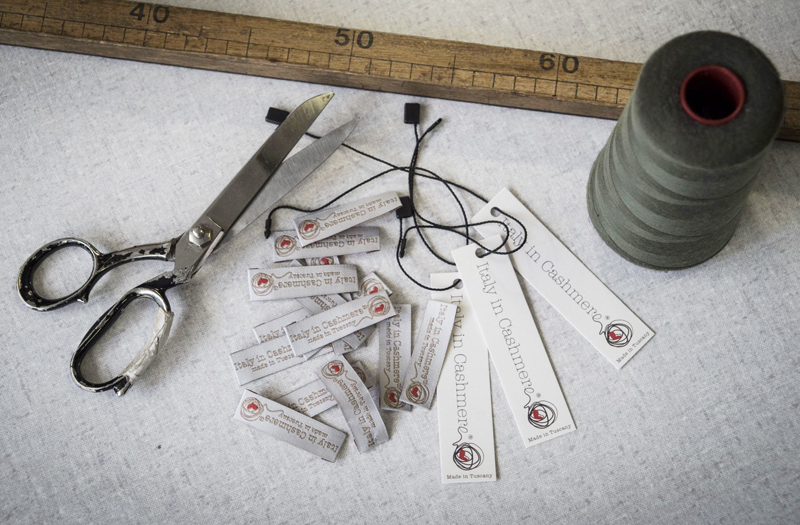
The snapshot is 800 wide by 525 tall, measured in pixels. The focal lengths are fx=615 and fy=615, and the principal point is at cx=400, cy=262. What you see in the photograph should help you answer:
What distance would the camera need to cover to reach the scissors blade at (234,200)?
1.04m

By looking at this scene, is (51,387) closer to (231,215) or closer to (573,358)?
(231,215)

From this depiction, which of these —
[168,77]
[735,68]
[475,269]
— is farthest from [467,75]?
[168,77]

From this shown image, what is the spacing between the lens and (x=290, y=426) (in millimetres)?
1076

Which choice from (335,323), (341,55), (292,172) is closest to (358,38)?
(341,55)

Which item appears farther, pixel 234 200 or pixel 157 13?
pixel 157 13

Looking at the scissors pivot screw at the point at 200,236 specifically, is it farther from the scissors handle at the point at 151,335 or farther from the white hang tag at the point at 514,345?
the white hang tag at the point at 514,345

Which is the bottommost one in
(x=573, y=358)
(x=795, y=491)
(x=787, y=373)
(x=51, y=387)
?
(x=795, y=491)

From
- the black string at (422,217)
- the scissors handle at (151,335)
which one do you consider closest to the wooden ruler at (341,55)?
the black string at (422,217)

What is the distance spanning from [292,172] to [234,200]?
0.37 feet

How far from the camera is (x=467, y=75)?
3.82 ft

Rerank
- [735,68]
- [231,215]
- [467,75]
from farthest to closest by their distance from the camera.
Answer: [467,75]
[231,215]
[735,68]

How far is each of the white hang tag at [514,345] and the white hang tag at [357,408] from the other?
0.24 meters

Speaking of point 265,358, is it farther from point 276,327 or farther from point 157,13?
point 157,13

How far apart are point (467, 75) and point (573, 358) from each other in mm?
564
